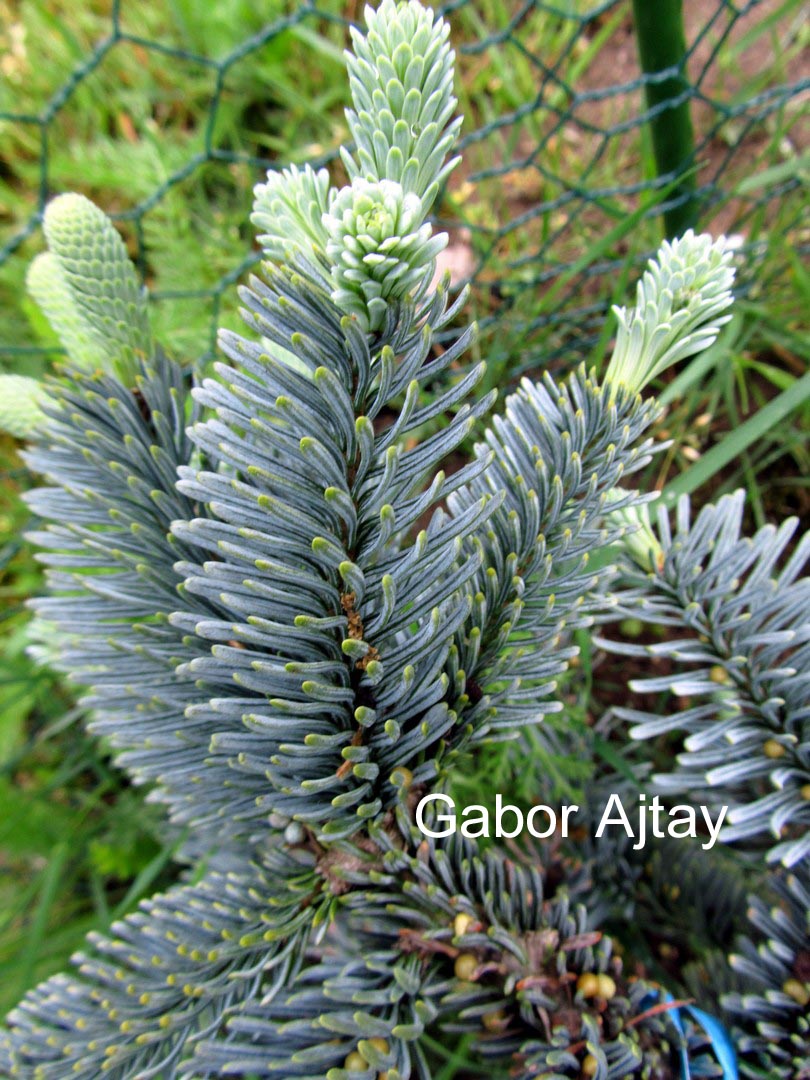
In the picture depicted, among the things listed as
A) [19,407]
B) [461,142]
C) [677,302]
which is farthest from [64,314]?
[461,142]

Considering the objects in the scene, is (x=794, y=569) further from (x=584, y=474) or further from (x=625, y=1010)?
(x=625, y=1010)

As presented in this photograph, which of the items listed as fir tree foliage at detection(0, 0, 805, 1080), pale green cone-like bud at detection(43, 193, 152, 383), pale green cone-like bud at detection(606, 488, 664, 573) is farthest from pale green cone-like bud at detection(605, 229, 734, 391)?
pale green cone-like bud at detection(43, 193, 152, 383)

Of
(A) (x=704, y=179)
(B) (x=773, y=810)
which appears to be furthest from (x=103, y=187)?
(B) (x=773, y=810)

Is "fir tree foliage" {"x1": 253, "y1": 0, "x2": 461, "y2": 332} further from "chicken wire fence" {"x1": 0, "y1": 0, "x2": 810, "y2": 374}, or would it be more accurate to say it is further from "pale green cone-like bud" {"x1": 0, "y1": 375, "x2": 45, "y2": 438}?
"chicken wire fence" {"x1": 0, "y1": 0, "x2": 810, "y2": 374}

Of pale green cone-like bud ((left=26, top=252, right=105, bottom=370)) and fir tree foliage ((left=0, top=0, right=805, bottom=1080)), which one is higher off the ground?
pale green cone-like bud ((left=26, top=252, right=105, bottom=370))

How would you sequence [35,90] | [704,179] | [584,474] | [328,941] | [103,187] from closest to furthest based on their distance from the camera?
[584,474]
[328,941]
[704,179]
[103,187]
[35,90]

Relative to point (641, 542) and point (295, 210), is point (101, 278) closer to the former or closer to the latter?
point (295, 210)

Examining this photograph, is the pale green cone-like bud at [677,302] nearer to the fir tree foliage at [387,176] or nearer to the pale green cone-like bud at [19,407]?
the fir tree foliage at [387,176]
